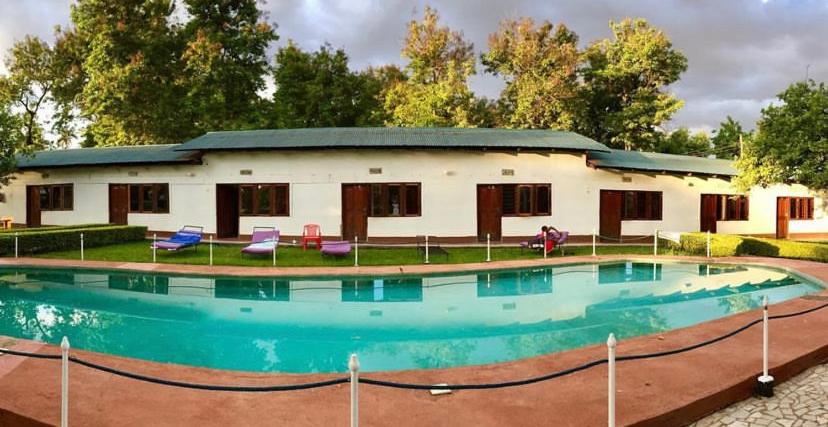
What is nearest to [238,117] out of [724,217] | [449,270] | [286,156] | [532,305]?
[286,156]

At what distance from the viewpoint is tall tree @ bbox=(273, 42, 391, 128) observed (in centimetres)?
3419

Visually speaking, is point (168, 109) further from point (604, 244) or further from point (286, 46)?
point (604, 244)

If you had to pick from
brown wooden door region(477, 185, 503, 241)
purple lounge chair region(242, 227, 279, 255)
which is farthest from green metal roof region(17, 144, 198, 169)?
brown wooden door region(477, 185, 503, 241)

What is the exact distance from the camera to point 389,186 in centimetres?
2009

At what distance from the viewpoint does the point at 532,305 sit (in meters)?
11.0

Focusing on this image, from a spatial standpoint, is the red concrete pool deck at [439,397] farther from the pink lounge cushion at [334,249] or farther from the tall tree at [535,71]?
the tall tree at [535,71]

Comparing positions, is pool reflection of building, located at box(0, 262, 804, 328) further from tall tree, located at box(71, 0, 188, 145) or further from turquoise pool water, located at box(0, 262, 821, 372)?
tall tree, located at box(71, 0, 188, 145)

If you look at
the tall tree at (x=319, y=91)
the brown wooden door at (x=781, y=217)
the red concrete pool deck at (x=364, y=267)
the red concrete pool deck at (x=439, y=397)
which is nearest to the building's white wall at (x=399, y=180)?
the red concrete pool deck at (x=364, y=267)

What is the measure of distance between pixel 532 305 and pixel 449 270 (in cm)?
361

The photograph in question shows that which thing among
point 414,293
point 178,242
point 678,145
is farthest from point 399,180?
point 678,145

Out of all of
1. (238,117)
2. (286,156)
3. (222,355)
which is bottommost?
(222,355)

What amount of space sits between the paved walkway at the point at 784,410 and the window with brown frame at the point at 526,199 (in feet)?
49.5

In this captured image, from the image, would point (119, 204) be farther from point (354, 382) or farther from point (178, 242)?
point (354, 382)

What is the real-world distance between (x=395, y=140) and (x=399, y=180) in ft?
5.65
